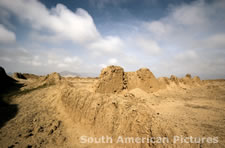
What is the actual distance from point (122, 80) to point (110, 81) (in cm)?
149

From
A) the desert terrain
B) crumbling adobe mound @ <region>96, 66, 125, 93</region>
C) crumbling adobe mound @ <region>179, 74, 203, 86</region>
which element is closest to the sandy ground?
the desert terrain

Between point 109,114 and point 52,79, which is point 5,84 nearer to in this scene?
point 52,79

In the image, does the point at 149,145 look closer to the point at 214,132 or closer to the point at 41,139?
the point at 214,132

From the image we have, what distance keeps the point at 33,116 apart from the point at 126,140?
18.8ft

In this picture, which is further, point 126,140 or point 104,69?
point 104,69

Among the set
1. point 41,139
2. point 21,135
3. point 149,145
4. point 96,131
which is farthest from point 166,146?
point 21,135

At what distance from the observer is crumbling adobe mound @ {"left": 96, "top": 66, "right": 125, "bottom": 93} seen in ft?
24.9

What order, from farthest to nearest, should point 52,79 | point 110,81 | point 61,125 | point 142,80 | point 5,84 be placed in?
point 5,84, point 52,79, point 142,80, point 110,81, point 61,125

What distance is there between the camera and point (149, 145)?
294 cm

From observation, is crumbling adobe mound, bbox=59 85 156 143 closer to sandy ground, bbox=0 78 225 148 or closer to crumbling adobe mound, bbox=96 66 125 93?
sandy ground, bbox=0 78 225 148

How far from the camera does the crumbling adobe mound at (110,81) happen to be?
758 centimetres

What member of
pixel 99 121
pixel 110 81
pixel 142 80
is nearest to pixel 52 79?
pixel 110 81

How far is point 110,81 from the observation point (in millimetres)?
8008

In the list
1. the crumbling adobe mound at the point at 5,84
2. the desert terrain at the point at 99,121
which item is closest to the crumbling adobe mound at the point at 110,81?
the desert terrain at the point at 99,121
